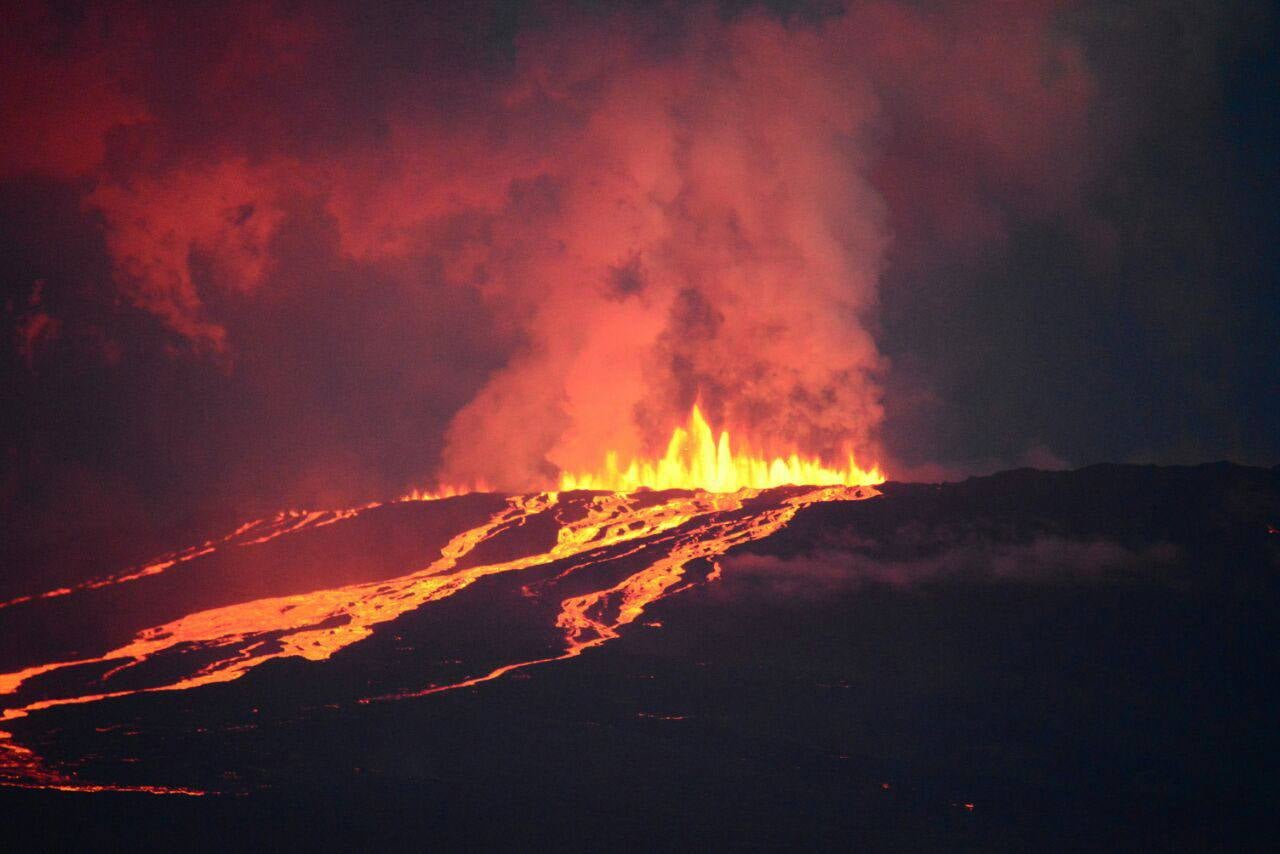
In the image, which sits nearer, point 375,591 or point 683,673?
point 683,673

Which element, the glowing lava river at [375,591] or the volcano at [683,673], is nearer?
the volcano at [683,673]

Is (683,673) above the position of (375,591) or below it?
below

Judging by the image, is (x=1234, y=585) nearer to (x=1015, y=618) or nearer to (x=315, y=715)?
(x=1015, y=618)

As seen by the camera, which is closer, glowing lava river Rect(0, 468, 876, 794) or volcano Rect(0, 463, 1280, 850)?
volcano Rect(0, 463, 1280, 850)

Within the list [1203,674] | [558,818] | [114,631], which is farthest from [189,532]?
[1203,674]
